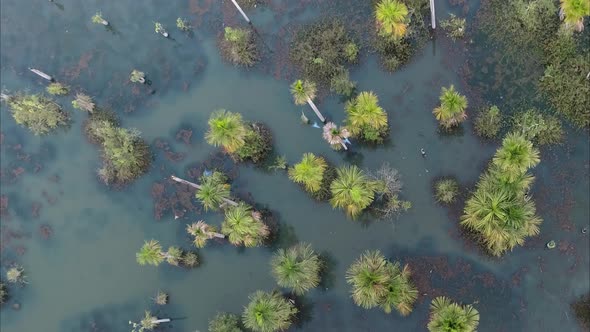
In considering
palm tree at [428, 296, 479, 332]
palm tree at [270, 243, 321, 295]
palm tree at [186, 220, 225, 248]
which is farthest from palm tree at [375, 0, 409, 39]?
palm tree at [186, 220, 225, 248]

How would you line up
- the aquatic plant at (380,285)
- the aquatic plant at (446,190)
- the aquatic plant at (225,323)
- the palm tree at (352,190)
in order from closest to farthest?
the aquatic plant at (380,285) < the palm tree at (352,190) < the aquatic plant at (225,323) < the aquatic plant at (446,190)

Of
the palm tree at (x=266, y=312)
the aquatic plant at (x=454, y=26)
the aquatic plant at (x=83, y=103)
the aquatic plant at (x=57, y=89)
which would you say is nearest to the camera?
the palm tree at (x=266, y=312)

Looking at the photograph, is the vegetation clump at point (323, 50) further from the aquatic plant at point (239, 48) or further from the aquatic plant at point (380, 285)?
the aquatic plant at point (380, 285)

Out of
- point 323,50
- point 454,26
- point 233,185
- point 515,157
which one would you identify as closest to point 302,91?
point 323,50

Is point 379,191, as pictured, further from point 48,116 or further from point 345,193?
point 48,116

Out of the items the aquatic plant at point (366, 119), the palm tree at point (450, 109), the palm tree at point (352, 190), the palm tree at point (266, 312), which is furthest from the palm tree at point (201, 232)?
the palm tree at point (450, 109)

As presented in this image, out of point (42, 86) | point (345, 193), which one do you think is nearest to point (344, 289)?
point (345, 193)

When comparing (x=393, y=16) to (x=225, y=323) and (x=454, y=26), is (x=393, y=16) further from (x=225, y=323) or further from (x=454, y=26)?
(x=225, y=323)

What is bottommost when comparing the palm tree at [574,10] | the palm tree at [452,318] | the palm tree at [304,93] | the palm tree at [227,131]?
the palm tree at [452,318]
